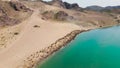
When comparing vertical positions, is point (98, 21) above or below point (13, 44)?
below

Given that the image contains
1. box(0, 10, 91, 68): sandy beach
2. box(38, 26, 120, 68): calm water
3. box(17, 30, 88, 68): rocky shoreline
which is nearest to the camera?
box(38, 26, 120, 68): calm water

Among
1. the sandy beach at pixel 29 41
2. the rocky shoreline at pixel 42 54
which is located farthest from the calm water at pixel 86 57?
the sandy beach at pixel 29 41

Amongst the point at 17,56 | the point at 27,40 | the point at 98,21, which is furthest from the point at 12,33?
the point at 98,21

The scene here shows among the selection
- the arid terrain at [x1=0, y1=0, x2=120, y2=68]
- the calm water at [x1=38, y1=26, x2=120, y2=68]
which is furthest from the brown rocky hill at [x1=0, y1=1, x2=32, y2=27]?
the calm water at [x1=38, y1=26, x2=120, y2=68]

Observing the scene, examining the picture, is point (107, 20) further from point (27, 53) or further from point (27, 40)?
point (27, 53)

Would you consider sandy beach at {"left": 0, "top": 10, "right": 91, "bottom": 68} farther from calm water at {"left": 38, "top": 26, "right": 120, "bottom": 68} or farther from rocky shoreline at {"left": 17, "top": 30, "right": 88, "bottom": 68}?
calm water at {"left": 38, "top": 26, "right": 120, "bottom": 68}

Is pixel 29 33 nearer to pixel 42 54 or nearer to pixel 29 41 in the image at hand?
pixel 29 41

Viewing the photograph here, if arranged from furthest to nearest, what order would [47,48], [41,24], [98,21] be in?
[98,21]
[41,24]
[47,48]

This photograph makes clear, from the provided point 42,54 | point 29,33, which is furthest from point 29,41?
point 42,54

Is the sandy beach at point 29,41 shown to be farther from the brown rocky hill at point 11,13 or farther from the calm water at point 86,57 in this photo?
the calm water at point 86,57
